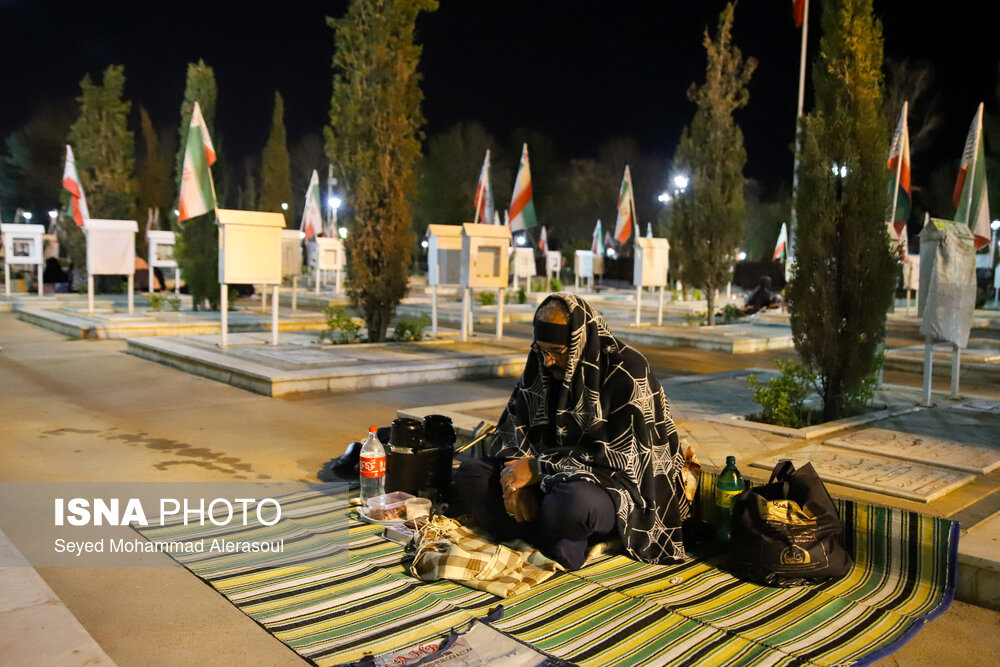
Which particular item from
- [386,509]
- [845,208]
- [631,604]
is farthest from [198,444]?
[845,208]

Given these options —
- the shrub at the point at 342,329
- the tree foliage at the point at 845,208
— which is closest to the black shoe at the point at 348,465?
the tree foliage at the point at 845,208

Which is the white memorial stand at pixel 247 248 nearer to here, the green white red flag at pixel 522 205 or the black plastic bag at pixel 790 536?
the green white red flag at pixel 522 205

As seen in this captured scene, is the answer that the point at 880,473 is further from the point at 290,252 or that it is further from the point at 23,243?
the point at 23,243

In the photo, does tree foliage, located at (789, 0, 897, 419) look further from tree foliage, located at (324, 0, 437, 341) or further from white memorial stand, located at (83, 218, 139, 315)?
white memorial stand, located at (83, 218, 139, 315)

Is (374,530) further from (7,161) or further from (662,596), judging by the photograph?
(7,161)

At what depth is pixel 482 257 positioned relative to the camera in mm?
13555

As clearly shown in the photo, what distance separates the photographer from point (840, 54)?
23.6 ft

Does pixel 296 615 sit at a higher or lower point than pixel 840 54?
lower

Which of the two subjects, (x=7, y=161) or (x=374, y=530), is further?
(x=7, y=161)

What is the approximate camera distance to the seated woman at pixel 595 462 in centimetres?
415

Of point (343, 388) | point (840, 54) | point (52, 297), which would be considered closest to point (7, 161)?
point (52, 297)

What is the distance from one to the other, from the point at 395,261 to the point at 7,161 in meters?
52.8

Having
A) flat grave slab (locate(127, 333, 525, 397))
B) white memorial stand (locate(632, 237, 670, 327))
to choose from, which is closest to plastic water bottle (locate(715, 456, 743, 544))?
flat grave slab (locate(127, 333, 525, 397))

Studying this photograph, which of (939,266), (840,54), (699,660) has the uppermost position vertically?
(840,54)
